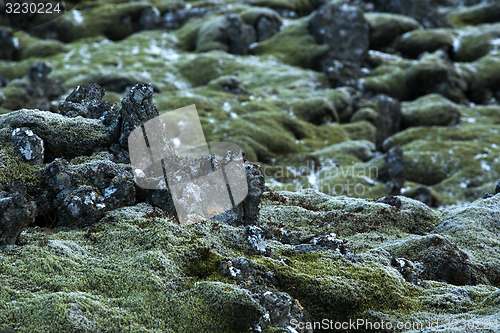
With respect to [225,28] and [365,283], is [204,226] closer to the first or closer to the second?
[365,283]

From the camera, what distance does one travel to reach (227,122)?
77625mm

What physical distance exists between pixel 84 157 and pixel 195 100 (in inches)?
2367

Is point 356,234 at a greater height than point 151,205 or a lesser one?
lesser

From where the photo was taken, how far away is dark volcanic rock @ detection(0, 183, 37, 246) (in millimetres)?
18297

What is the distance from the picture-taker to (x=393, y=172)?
6538 cm

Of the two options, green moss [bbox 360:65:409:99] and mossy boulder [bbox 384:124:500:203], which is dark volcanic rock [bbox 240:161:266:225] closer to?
mossy boulder [bbox 384:124:500:203]

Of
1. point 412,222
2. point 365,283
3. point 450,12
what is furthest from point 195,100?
point 450,12

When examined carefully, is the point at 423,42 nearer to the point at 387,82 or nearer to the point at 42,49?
the point at 387,82

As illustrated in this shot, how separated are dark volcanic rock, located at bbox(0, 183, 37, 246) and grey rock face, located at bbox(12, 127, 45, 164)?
181 inches

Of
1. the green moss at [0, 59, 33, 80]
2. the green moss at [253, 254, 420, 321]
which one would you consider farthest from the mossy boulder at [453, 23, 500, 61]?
the green moss at [253, 254, 420, 321]

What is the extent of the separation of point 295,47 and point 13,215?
385ft

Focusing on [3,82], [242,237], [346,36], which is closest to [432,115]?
[346,36]

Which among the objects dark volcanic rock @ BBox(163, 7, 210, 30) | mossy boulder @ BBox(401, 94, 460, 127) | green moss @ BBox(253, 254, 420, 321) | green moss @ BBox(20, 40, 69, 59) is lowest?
mossy boulder @ BBox(401, 94, 460, 127)

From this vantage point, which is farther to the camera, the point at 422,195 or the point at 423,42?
the point at 423,42
